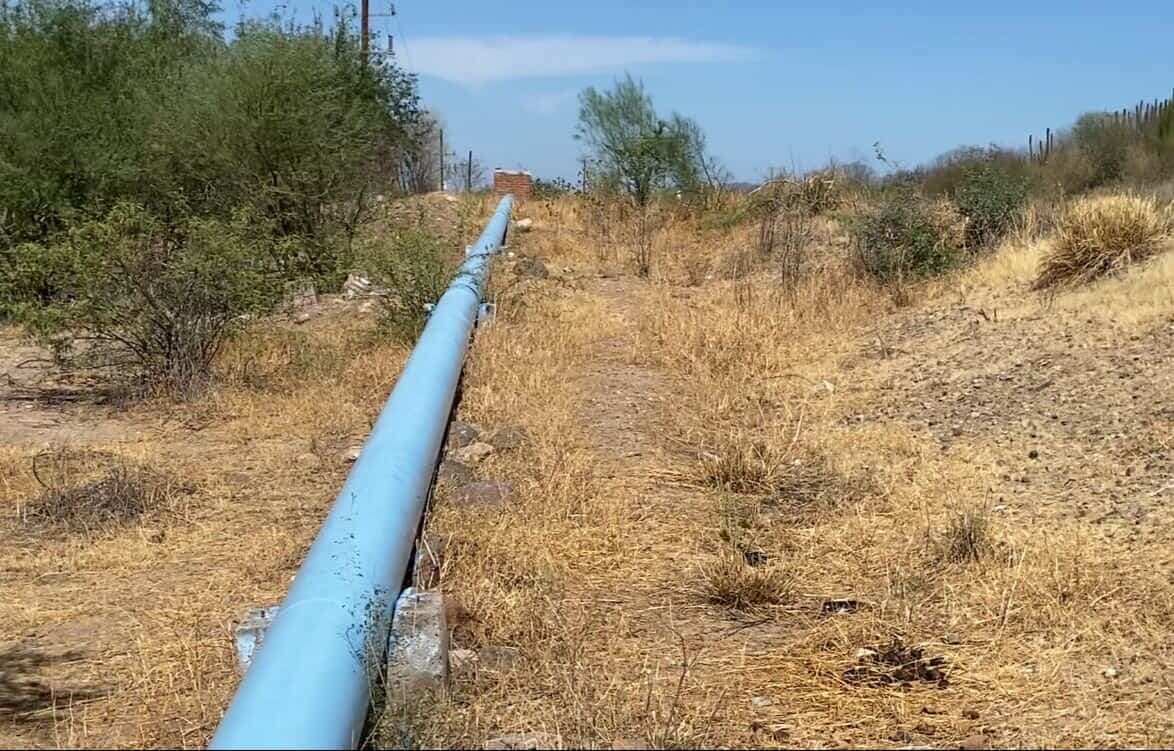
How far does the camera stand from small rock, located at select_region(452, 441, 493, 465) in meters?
5.94

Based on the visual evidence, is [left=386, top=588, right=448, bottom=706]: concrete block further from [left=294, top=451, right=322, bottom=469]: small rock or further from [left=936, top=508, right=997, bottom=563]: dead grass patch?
[left=294, top=451, right=322, bottom=469]: small rock

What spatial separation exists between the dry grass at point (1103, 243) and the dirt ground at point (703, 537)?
0.39 meters

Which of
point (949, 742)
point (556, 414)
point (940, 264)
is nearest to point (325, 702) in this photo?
point (949, 742)

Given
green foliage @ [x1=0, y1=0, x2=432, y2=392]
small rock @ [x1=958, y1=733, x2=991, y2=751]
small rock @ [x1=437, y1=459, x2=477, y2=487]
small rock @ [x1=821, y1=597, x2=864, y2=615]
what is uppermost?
green foliage @ [x1=0, y1=0, x2=432, y2=392]

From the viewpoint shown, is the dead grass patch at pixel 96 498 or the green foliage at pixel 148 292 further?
the green foliage at pixel 148 292

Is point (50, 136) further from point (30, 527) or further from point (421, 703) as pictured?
point (421, 703)

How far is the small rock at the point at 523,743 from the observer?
9.78ft

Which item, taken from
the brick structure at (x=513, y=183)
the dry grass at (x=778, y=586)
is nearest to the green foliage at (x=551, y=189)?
the brick structure at (x=513, y=183)

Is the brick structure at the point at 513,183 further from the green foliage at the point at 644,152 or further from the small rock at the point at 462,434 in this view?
the small rock at the point at 462,434

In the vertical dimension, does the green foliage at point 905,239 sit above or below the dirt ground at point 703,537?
above

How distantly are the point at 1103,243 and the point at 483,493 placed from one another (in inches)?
239

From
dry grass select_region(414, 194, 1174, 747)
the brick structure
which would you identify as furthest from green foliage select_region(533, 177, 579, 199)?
dry grass select_region(414, 194, 1174, 747)

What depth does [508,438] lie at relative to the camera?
628cm

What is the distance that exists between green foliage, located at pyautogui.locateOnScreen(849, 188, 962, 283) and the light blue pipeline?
7035 millimetres
